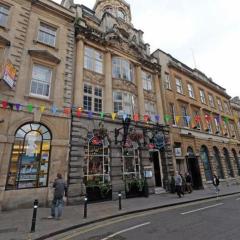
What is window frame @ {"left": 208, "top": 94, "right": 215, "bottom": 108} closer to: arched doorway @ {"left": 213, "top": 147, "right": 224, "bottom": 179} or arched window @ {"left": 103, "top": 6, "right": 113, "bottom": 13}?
arched doorway @ {"left": 213, "top": 147, "right": 224, "bottom": 179}

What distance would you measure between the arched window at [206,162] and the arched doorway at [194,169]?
1839 millimetres

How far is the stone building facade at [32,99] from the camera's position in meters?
10.3

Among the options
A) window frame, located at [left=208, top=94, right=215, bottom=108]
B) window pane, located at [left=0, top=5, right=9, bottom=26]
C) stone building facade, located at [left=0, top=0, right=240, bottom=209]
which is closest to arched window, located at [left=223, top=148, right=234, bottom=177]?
stone building facade, located at [left=0, top=0, right=240, bottom=209]

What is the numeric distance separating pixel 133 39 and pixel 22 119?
1536cm

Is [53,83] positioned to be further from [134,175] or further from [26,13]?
[134,175]

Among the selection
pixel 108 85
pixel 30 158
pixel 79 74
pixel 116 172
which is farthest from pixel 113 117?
pixel 30 158

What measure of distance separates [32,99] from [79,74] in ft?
14.5

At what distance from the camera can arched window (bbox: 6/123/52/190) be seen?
10.3m

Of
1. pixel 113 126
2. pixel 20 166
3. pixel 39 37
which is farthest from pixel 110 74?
pixel 20 166

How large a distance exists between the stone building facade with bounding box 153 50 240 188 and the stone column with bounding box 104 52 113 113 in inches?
288

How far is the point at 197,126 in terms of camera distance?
22578 mm

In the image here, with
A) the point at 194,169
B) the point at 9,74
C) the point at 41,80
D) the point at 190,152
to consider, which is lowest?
the point at 194,169

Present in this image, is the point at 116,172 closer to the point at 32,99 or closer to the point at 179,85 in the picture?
the point at 32,99

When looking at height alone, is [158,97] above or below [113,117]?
above
